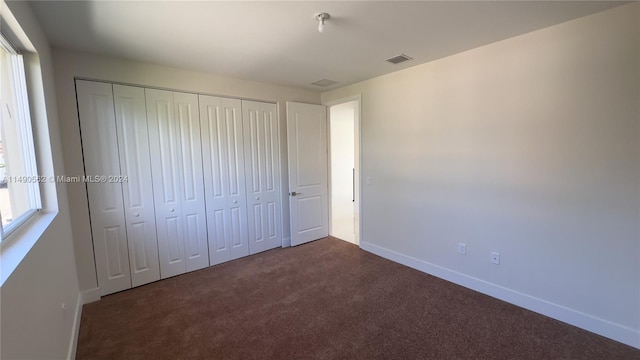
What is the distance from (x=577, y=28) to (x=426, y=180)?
171cm

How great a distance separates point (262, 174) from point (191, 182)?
93 cm

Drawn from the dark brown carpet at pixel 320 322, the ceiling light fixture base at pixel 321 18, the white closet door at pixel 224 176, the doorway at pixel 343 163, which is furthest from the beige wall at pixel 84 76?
the doorway at pixel 343 163

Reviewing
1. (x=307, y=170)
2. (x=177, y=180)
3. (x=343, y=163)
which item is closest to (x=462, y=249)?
(x=307, y=170)

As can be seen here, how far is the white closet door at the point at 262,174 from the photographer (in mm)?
3598

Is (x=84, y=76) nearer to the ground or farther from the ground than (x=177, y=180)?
farther from the ground

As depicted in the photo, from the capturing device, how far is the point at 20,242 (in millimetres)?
1316

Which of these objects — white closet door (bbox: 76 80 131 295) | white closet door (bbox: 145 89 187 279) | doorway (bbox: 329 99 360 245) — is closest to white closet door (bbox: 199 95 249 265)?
white closet door (bbox: 145 89 187 279)

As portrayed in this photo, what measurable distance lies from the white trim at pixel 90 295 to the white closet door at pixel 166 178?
561 mm

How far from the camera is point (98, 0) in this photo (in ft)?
5.42

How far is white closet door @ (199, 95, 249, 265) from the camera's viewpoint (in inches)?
128

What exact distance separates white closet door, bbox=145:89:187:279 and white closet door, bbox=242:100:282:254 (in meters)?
0.86

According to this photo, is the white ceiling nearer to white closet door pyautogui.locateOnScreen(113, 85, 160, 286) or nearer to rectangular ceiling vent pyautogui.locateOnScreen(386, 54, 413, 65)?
rectangular ceiling vent pyautogui.locateOnScreen(386, 54, 413, 65)

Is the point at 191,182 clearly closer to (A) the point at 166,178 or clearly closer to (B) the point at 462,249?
(A) the point at 166,178

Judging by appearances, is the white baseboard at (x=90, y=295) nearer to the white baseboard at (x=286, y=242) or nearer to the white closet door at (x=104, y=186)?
the white closet door at (x=104, y=186)
